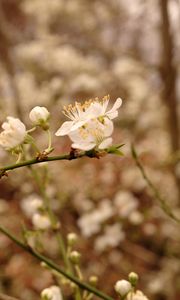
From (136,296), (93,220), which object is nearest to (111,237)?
(93,220)

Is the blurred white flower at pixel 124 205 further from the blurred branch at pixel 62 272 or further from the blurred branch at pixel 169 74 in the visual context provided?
the blurred branch at pixel 62 272

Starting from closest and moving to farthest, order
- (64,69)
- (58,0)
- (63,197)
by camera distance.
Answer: (63,197) → (64,69) → (58,0)

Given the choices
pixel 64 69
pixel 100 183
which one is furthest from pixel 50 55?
pixel 100 183

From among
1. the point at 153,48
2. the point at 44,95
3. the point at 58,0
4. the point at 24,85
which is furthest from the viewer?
the point at 153,48

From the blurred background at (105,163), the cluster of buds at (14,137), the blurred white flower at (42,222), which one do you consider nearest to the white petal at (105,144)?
the cluster of buds at (14,137)

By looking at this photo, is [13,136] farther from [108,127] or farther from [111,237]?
[111,237]

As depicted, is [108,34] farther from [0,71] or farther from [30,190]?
[30,190]
